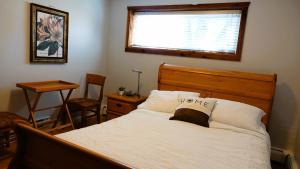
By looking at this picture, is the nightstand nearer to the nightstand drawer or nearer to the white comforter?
the nightstand drawer

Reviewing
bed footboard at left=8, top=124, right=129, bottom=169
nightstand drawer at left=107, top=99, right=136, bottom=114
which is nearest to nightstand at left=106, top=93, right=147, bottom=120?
nightstand drawer at left=107, top=99, right=136, bottom=114

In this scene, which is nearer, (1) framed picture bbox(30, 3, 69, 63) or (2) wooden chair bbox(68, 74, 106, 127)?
(1) framed picture bbox(30, 3, 69, 63)

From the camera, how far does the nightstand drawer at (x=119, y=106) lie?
322cm

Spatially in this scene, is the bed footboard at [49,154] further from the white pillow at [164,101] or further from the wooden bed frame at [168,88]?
the white pillow at [164,101]

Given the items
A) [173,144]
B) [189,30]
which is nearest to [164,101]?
[173,144]

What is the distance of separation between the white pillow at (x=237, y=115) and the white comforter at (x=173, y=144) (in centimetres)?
10

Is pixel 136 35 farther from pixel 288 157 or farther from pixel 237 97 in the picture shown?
pixel 288 157

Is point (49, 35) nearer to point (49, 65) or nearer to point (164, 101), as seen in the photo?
point (49, 65)

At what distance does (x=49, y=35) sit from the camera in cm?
304

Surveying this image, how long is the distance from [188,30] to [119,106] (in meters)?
1.56

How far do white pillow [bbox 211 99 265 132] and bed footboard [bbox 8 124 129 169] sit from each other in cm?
160

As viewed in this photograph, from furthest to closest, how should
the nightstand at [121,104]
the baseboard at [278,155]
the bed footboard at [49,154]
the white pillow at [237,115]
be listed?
the nightstand at [121,104] → the baseboard at [278,155] → the white pillow at [237,115] → the bed footboard at [49,154]

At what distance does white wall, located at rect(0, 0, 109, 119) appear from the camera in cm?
262

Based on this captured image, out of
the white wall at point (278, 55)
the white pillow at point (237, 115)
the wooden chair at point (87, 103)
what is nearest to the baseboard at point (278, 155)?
the white wall at point (278, 55)
